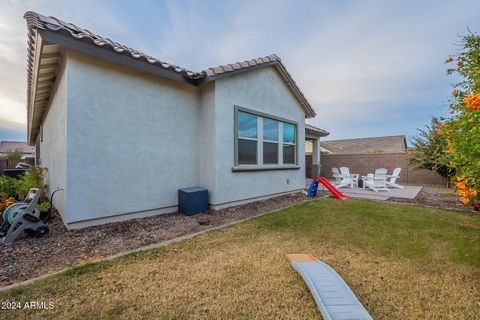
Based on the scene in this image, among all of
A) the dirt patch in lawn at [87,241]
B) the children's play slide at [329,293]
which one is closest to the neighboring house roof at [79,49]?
the dirt patch in lawn at [87,241]

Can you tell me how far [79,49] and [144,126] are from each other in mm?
1969

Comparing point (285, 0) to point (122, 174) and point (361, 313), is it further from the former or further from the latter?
point (361, 313)

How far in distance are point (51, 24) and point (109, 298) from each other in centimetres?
465

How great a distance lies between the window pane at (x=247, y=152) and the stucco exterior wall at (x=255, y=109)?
42 cm

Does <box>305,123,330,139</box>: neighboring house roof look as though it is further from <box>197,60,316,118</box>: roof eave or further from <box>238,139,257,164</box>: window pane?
<box>238,139,257,164</box>: window pane

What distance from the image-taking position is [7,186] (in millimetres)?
7254

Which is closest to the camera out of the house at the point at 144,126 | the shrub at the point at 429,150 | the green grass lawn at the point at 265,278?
the green grass lawn at the point at 265,278

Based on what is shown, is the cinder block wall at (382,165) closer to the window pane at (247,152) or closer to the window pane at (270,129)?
the window pane at (270,129)

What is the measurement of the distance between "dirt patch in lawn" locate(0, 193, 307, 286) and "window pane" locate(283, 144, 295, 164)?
12.0ft

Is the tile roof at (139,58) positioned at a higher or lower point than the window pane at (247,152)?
higher

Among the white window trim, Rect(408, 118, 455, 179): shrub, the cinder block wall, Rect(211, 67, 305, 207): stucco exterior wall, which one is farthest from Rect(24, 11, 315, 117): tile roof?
→ the cinder block wall

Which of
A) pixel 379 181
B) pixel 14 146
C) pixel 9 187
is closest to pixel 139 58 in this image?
pixel 9 187

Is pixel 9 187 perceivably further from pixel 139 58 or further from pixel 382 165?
pixel 382 165

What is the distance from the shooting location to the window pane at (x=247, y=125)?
7094mm
